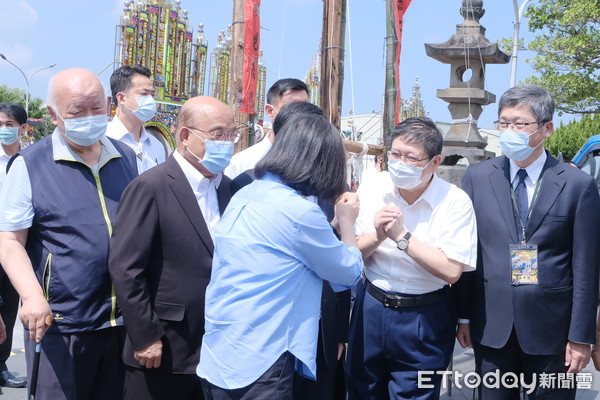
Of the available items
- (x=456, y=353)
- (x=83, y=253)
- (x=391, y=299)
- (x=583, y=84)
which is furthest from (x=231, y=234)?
(x=583, y=84)

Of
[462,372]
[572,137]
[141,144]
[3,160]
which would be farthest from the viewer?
[572,137]

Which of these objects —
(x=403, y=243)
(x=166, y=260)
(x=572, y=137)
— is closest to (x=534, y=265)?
(x=403, y=243)

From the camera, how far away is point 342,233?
89.0 inches

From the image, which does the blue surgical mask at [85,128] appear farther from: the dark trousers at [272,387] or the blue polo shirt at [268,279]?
the dark trousers at [272,387]

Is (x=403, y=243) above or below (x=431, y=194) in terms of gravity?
below

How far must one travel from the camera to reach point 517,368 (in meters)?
2.74

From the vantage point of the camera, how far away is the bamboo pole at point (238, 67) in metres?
6.62

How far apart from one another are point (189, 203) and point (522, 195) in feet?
5.08

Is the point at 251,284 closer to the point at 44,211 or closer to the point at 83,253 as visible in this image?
the point at 83,253

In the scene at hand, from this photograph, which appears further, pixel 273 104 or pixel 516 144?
pixel 273 104

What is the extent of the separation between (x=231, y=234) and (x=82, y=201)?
837mm

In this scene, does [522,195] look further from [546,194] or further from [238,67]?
[238,67]

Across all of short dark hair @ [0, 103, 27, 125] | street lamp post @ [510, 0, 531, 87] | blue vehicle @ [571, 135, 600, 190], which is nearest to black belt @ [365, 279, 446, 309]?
short dark hair @ [0, 103, 27, 125]

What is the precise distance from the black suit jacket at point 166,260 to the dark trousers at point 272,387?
1.32 feet
